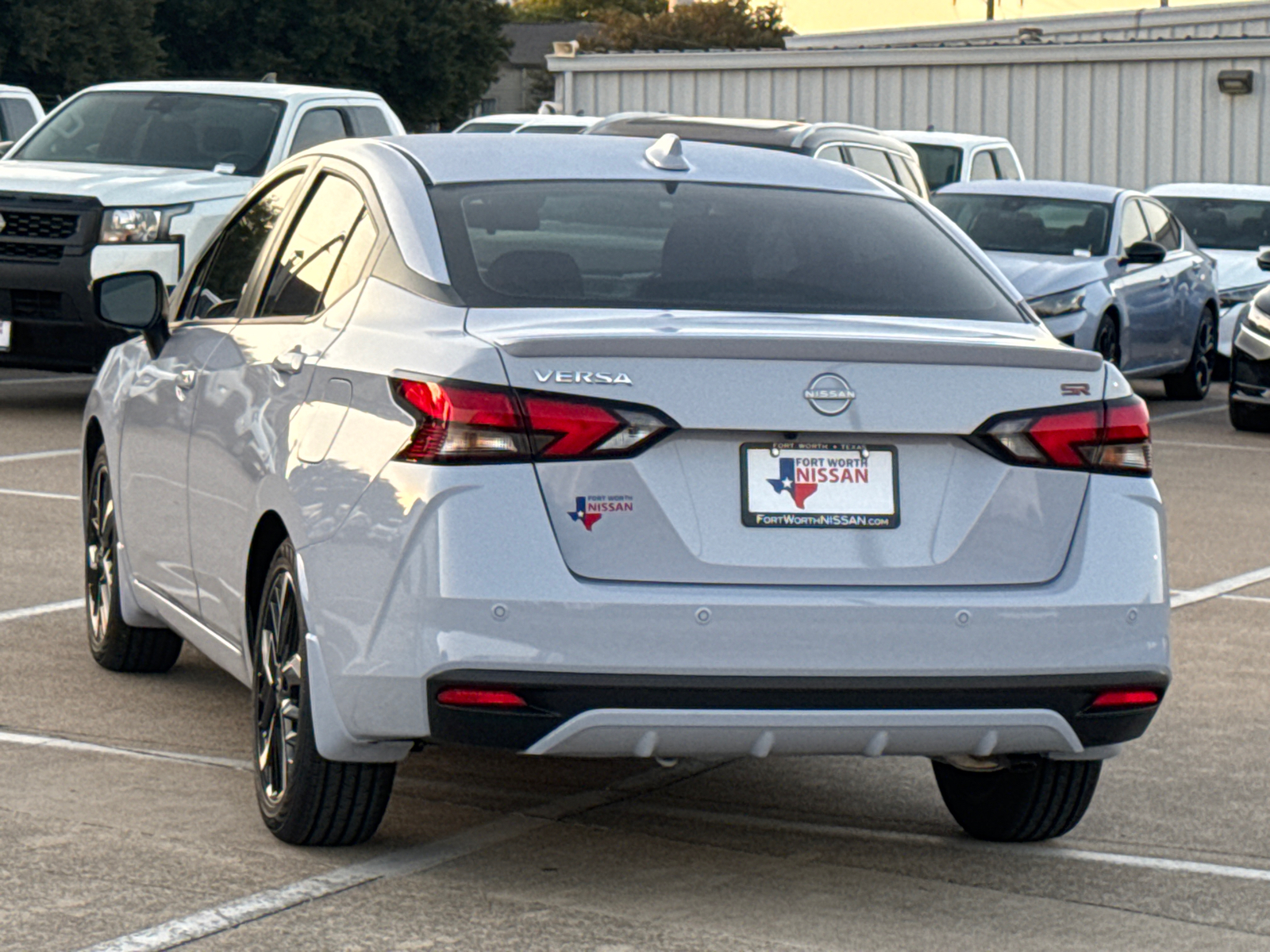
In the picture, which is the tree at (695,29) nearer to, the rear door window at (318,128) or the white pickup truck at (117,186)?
the rear door window at (318,128)

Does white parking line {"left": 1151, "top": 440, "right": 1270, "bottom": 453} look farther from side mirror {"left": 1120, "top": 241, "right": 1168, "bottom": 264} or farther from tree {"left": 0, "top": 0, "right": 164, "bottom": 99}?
tree {"left": 0, "top": 0, "right": 164, "bottom": 99}

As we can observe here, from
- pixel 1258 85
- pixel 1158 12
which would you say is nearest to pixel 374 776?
pixel 1258 85

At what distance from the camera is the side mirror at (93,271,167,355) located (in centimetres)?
677

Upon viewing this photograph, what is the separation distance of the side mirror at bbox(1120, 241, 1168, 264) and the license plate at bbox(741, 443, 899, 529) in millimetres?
13277

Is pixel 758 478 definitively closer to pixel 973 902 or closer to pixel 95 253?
pixel 973 902

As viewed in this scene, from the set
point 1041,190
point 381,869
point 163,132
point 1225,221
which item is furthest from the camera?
point 1225,221

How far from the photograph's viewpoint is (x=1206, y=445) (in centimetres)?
1570

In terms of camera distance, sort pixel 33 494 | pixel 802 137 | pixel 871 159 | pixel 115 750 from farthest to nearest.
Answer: pixel 871 159
pixel 802 137
pixel 33 494
pixel 115 750

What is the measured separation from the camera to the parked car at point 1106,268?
55.9 feet

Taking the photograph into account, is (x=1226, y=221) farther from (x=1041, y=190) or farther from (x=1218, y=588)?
(x=1218, y=588)

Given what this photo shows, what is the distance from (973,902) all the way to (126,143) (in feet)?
37.6

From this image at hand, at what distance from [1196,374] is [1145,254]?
2.16 meters

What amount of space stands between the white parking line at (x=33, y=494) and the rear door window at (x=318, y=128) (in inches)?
176

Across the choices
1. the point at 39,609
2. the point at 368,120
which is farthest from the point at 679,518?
the point at 368,120
